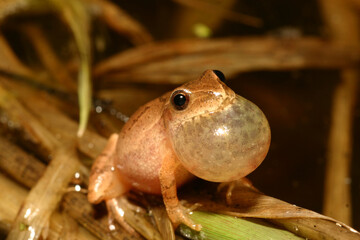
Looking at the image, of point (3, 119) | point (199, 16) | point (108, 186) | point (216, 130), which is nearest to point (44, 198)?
point (108, 186)

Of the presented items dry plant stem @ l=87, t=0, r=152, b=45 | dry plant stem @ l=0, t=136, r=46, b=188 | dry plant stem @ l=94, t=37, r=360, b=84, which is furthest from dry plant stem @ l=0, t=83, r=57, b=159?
dry plant stem @ l=87, t=0, r=152, b=45

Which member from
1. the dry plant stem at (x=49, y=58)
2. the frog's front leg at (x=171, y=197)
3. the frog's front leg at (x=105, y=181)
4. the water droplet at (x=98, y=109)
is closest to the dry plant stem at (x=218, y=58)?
the dry plant stem at (x=49, y=58)

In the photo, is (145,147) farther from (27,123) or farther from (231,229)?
(27,123)

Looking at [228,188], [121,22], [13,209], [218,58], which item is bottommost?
[13,209]

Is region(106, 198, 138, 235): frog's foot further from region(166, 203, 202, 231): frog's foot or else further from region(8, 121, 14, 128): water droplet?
region(8, 121, 14, 128): water droplet

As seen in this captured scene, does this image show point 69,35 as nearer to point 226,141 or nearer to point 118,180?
point 118,180

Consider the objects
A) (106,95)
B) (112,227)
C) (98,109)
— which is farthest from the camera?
(106,95)

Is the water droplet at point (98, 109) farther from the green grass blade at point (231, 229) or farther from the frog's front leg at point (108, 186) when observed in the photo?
the green grass blade at point (231, 229)
